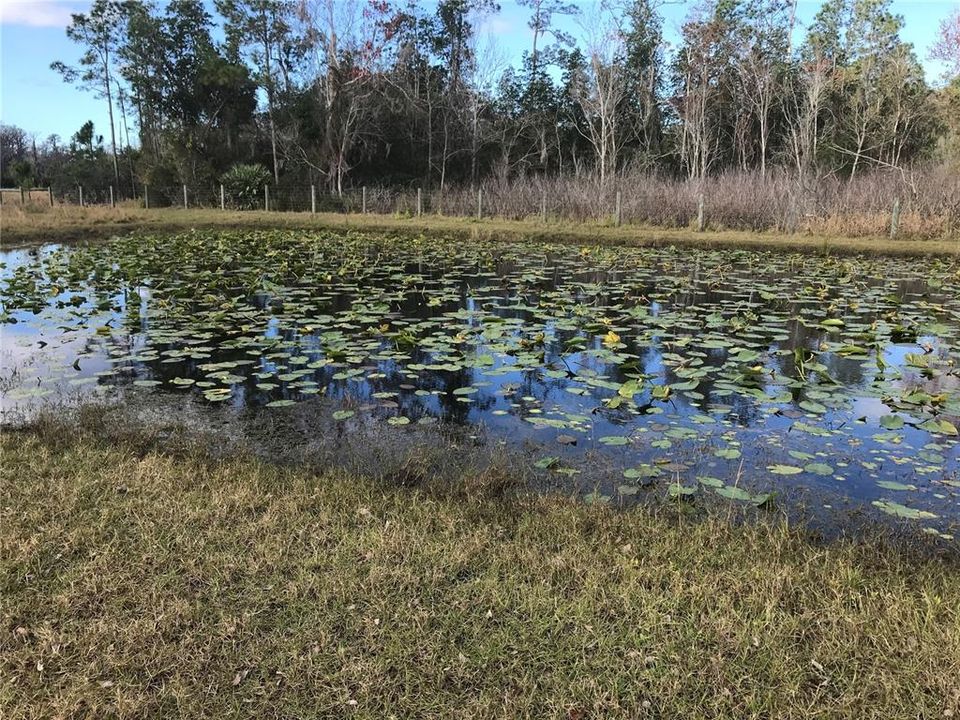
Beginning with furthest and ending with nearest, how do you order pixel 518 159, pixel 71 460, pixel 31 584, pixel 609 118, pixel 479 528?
pixel 518 159, pixel 609 118, pixel 71 460, pixel 479 528, pixel 31 584

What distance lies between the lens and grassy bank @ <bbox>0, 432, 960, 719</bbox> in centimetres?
Answer: 178

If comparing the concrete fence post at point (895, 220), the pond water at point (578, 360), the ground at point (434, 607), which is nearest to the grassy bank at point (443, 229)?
the concrete fence post at point (895, 220)

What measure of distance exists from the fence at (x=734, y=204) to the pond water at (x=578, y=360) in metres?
7.26

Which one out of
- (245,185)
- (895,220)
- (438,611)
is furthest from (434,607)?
(245,185)

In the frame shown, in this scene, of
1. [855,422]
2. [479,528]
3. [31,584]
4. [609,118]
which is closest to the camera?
[31,584]

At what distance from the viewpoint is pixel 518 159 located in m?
34.3

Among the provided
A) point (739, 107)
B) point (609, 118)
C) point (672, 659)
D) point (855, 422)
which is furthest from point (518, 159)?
point (672, 659)

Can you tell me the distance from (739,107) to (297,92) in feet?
73.4

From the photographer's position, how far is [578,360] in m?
5.43

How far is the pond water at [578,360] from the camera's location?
3.54 meters

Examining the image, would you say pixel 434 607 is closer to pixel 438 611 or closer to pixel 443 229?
pixel 438 611

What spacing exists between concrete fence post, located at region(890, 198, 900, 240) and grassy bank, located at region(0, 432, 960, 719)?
621 inches

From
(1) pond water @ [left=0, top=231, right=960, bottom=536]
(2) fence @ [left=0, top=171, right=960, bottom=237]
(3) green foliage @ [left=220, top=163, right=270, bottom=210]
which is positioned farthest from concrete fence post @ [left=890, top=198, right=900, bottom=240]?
(3) green foliage @ [left=220, top=163, right=270, bottom=210]

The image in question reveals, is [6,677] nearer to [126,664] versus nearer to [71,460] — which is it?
[126,664]
